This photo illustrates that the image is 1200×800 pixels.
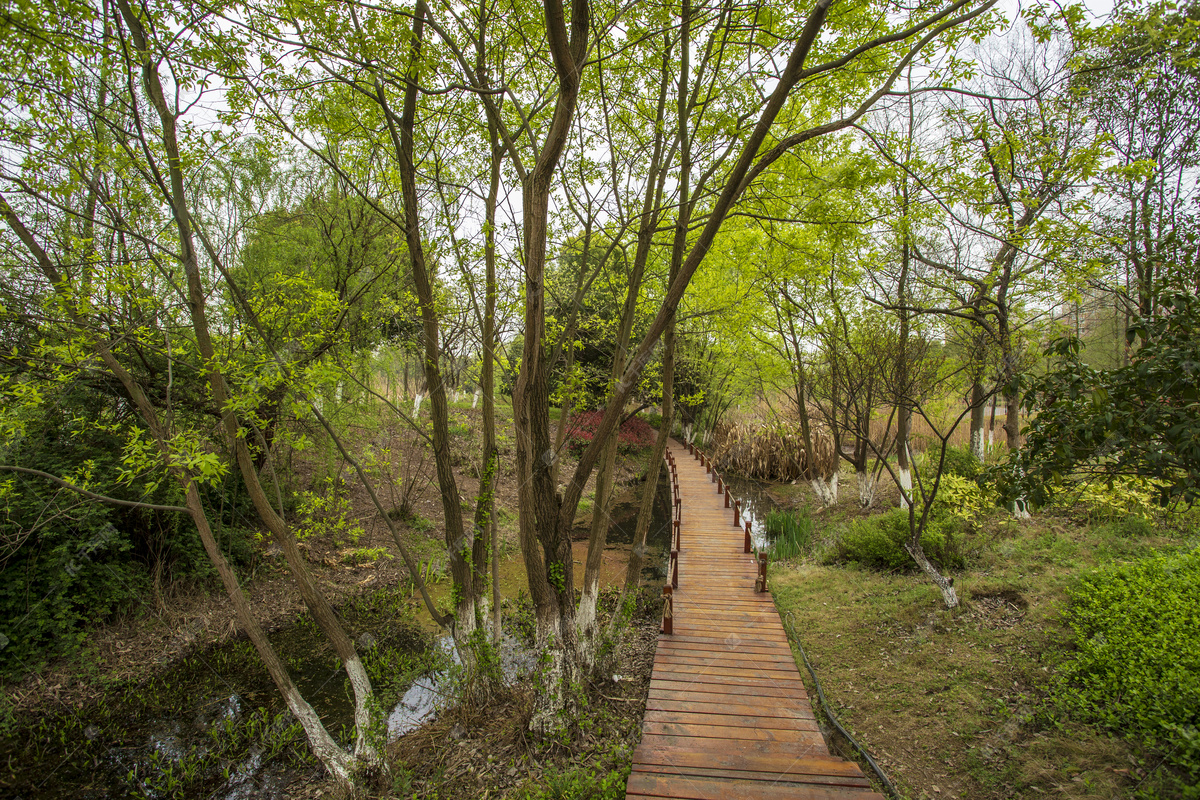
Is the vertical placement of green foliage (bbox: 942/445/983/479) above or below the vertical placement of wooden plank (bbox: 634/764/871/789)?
above

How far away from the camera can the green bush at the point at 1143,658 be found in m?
3.69

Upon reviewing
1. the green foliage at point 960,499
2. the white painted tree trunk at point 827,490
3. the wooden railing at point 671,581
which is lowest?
the wooden railing at point 671,581

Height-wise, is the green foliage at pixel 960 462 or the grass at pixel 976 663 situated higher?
the green foliage at pixel 960 462

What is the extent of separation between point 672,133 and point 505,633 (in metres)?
7.02

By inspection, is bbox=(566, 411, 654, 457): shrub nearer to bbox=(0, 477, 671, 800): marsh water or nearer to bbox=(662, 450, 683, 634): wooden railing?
bbox=(662, 450, 683, 634): wooden railing

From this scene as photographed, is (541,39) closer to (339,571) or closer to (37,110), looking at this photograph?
(37,110)

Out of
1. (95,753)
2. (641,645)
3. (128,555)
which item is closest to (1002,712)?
(641,645)

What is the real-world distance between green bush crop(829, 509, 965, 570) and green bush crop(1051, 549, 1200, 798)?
2.45 m

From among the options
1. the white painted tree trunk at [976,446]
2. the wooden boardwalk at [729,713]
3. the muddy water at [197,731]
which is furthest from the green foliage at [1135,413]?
the white painted tree trunk at [976,446]

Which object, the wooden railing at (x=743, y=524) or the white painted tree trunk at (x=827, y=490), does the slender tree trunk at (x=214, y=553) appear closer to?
the wooden railing at (x=743, y=524)

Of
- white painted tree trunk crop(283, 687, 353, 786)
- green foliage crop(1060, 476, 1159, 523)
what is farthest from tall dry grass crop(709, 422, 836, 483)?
white painted tree trunk crop(283, 687, 353, 786)

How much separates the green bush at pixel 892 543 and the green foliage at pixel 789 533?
3.13 feet

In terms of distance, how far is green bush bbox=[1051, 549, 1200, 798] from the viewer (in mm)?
3686

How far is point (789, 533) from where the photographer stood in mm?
11414
